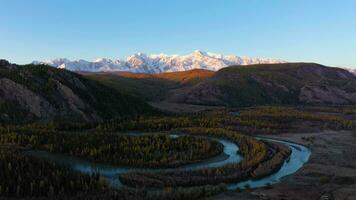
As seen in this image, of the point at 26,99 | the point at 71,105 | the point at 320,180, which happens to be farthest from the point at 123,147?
the point at 71,105

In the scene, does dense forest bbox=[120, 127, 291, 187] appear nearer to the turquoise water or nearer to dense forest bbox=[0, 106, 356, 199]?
dense forest bbox=[0, 106, 356, 199]

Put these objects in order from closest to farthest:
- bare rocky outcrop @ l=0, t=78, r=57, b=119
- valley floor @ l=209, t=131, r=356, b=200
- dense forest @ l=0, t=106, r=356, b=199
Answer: dense forest @ l=0, t=106, r=356, b=199 → valley floor @ l=209, t=131, r=356, b=200 → bare rocky outcrop @ l=0, t=78, r=57, b=119

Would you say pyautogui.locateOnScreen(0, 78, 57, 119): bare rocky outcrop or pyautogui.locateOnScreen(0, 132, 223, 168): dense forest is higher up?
pyautogui.locateOnScreen(0, 78, 57, 119): bare rocky outcrop

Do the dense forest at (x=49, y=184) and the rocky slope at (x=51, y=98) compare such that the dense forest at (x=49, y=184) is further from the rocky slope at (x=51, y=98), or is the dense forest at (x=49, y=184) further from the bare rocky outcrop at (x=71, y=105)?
the bare rocky outcrop at (x=71, y=105)

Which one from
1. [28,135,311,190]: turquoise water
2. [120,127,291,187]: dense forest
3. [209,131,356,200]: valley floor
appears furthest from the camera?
[28,135,311,190]: turquoise water

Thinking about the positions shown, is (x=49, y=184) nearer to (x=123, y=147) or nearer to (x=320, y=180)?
(x=123, y=147)

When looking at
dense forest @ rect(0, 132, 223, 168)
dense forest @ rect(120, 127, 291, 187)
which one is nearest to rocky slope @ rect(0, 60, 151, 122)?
dense forest @ rect(0, 132, 223, 168)

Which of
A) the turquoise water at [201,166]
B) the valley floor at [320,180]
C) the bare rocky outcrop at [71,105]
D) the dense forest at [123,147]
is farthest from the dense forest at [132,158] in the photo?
the bare rocky outcrop at [71,105]
